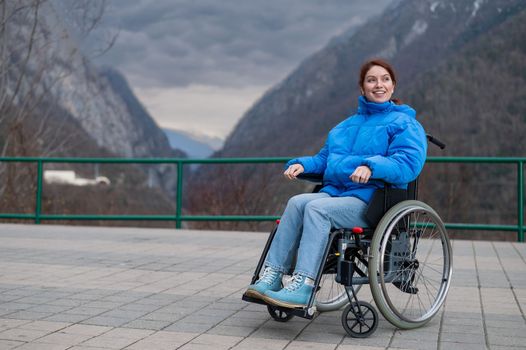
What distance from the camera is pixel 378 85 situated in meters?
3.88

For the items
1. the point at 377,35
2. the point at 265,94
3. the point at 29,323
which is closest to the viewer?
the point at 29,323

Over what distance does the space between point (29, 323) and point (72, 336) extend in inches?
16.2

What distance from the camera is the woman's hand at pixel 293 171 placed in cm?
389

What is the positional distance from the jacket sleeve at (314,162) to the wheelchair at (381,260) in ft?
0.15

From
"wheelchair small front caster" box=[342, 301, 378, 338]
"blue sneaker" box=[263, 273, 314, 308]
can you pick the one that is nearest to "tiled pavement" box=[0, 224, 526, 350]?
"wheelchair small front caster" box=[342, 301, 378, 338]

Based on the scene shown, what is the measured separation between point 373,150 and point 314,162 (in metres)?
0.39

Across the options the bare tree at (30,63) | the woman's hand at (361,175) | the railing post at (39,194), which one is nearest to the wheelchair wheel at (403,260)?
the woman's hand at (361,175)

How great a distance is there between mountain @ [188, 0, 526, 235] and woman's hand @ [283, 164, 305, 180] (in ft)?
25.5

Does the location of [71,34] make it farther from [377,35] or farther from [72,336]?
[377,35]

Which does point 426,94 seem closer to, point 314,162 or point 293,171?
point 314,162

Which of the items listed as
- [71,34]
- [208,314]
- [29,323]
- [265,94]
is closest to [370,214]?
[208,314]

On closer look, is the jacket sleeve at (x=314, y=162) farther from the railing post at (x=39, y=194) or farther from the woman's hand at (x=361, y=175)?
the railing post at (x=39, y=194)

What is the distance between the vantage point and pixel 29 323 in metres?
3.76

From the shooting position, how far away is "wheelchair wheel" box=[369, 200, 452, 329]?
11.5 feet
